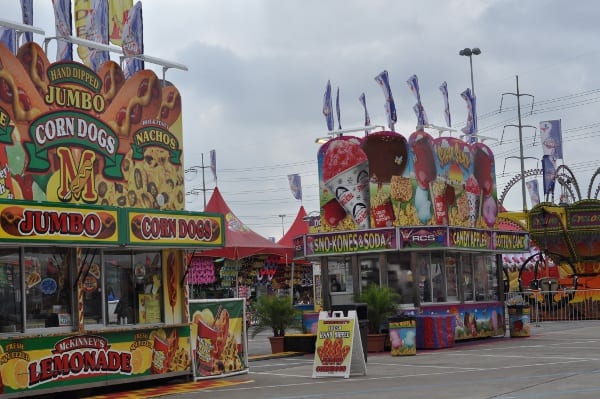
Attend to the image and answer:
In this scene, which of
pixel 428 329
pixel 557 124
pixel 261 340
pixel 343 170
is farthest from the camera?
pixel 557 124

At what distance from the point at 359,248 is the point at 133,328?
1015 cm

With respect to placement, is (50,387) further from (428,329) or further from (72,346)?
(428,329)

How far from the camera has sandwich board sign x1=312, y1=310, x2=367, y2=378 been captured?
686 inches

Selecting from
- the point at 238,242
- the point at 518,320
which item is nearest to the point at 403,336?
the point at 518,320

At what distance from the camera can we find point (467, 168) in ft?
92.6

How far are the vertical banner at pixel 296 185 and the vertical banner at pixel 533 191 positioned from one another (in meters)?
14.9

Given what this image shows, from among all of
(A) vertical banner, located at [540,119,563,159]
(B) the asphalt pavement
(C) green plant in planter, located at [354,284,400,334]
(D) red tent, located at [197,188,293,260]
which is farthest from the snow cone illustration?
(A) vertical banner, located at [540,119,563,159]

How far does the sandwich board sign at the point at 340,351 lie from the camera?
57.2ft

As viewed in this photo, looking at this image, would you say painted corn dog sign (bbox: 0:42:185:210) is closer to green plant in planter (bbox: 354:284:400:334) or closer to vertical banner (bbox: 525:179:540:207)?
green plant in planter (bbox: 354:284:400:334)

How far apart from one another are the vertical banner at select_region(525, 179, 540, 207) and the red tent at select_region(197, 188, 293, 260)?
25.0 metres

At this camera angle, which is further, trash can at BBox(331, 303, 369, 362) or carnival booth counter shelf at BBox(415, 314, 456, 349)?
carnival booth counter shelf at BBox(415, 314, 456, 349)

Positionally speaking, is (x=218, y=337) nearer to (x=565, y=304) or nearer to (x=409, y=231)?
(x=409, y=231)

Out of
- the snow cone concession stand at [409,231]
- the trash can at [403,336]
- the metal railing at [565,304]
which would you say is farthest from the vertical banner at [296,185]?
the trash can at [403,336]

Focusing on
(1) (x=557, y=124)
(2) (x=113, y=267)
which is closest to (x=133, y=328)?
(2) (x=113, y=267)
